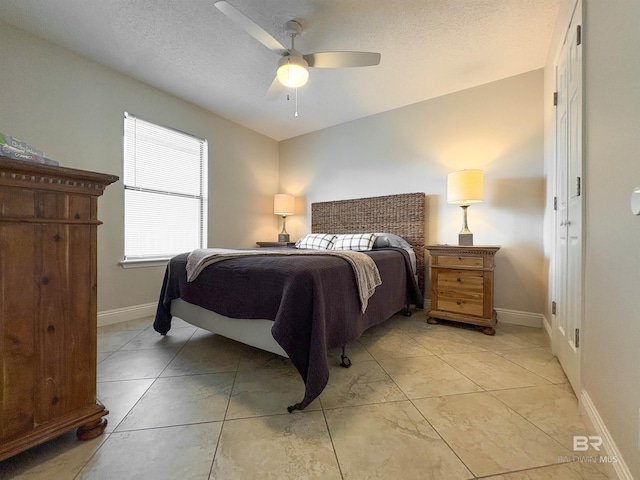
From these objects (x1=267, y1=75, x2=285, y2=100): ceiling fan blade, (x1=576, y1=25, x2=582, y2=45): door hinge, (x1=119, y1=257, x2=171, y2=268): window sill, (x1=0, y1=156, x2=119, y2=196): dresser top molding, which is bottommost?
(x1=119, y1=257, x2=171, y2=268): window sill

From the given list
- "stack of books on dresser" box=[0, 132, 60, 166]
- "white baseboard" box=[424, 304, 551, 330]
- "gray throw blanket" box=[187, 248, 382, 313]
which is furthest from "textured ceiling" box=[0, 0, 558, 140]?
"white baseboard" box=[424, 304, 551, 330]

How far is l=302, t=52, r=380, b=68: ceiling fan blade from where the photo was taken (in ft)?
5.78

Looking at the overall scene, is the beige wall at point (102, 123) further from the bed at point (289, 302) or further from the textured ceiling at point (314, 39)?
the bed at point (289, 302)

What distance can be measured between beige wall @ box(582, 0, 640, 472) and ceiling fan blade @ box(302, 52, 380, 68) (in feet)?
3.58

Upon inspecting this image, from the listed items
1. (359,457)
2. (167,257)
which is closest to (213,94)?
(167,257)

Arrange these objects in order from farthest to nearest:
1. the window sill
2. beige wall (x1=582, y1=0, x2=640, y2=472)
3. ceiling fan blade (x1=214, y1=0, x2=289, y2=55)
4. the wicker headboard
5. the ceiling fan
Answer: the wicker headboard, the window sill, the ceiling fan, ceiling fan blade (x1=214, y1=0, x2=289, y2=55), beige wall (x1=582, y1=0, x2=640, y2=472)

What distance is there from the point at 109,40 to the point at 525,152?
Answer: 12.5 feet

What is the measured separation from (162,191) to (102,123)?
31.1 inches

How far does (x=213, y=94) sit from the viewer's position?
2.90 meters

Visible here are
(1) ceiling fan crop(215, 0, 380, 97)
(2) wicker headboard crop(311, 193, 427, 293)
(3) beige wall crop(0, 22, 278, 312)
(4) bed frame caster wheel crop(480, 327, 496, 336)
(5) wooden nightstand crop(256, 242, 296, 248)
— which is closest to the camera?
(1) ceiling fan crop(215, 0, 380, 97)

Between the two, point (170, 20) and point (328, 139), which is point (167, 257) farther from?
point (328, 139)

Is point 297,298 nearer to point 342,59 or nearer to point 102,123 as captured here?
point 342,59

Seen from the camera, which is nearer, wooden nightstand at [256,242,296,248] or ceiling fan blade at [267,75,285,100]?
ceiling fan blade at [267,75,285,100]

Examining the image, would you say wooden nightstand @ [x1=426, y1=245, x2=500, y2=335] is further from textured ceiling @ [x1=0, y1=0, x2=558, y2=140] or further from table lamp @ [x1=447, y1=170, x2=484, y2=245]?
textured ceiling @ [x1=0, y1=0, x2=558, y2=140]
